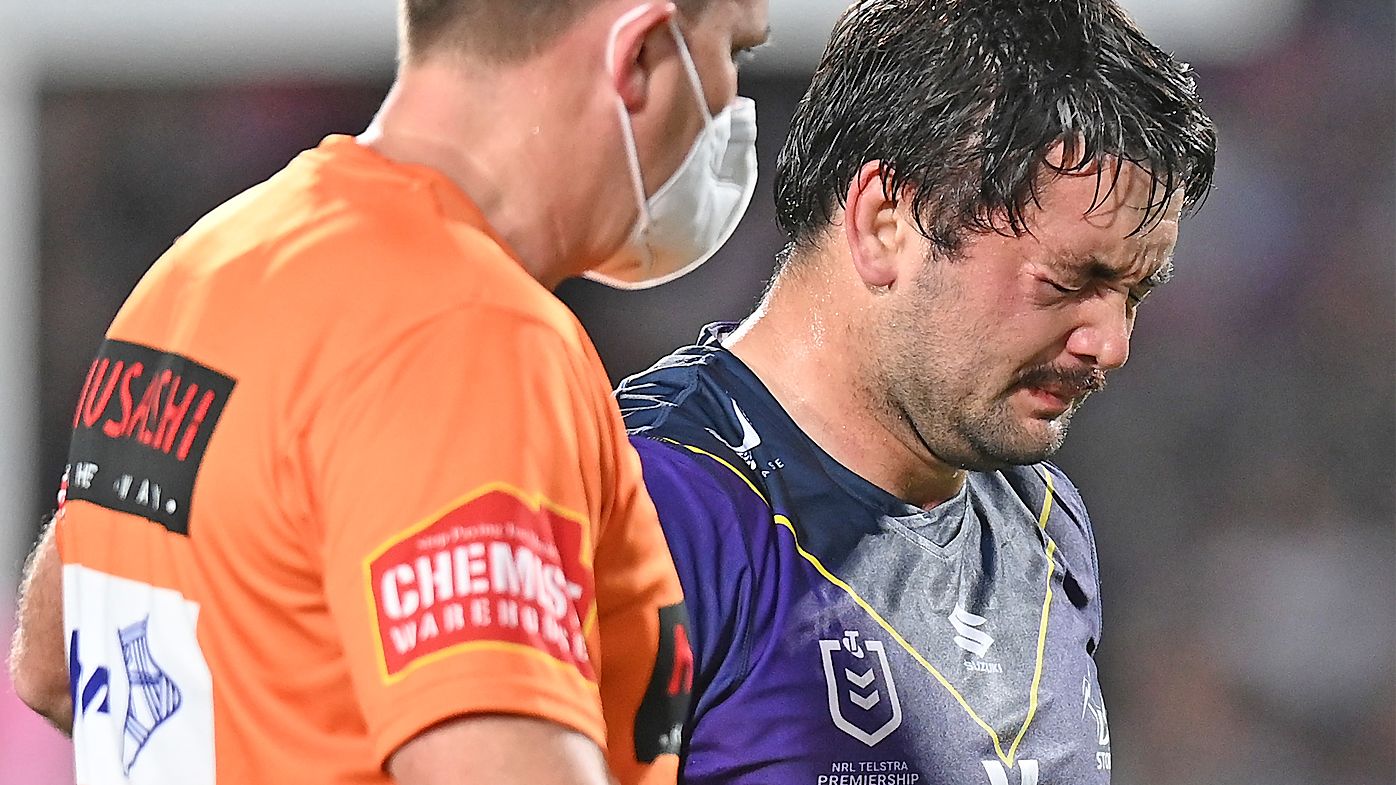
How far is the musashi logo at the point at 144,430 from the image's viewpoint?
1137 mm

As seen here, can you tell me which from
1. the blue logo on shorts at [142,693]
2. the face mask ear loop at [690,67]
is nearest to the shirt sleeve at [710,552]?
the face mask ear loop at [690,67]

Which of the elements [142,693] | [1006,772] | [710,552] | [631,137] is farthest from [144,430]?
[1006,772]

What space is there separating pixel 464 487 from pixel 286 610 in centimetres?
17

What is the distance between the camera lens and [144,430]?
1.19 metres

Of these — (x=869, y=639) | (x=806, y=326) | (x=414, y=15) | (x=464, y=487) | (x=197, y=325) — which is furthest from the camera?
(x=806, y=326)

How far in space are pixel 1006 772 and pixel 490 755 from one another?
2.66ft

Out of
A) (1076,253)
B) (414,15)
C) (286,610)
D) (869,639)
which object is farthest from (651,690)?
(1076,253)

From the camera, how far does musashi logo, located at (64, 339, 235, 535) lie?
3.73 ft

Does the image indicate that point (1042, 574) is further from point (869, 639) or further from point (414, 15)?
point (414, 15)

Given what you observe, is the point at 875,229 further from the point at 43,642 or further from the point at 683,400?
the point at 43,642

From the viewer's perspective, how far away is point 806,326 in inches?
70.1

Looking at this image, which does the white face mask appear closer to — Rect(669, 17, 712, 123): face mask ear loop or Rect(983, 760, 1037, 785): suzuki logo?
Rect(669, 17, 712, 123): face mask ear loop

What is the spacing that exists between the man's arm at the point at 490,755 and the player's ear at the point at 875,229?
803mm

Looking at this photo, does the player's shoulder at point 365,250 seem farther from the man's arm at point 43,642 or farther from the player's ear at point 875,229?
the player's ear at point 875,229
